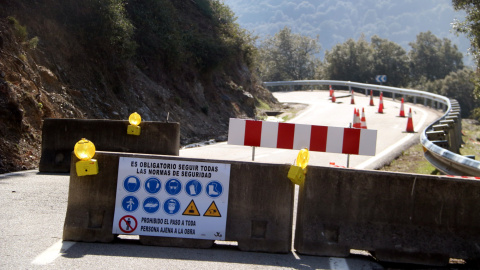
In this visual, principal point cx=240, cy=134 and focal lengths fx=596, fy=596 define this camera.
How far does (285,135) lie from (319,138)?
2.00ft

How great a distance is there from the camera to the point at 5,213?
7.56m

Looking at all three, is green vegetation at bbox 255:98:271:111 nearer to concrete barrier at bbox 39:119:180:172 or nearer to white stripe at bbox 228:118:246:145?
concrete barrier at bbox 39:119:180:172

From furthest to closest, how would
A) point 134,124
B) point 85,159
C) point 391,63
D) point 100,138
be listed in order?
point 391,63
point 100,138
point 134,124
point 85,159

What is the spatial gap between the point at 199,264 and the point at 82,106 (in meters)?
11.7

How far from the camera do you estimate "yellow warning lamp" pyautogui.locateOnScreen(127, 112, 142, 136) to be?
1123cm

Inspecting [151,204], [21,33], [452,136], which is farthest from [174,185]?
[452,136]

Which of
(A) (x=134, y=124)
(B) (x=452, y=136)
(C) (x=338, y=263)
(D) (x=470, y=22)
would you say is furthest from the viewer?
(D) (x=470, y=22)

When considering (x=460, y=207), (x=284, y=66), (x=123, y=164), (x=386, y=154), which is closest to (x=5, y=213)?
(x=123, y=164)

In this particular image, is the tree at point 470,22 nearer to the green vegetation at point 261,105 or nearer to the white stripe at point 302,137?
the green vegetation at point 261,105

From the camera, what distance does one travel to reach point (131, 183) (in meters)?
6.71

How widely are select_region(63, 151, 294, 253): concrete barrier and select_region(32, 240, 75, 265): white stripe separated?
156mm

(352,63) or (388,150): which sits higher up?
(352,63)

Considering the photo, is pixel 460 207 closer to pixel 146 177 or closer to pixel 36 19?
pixel 146 177

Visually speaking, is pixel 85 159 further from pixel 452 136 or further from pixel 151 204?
pixel 452 136
